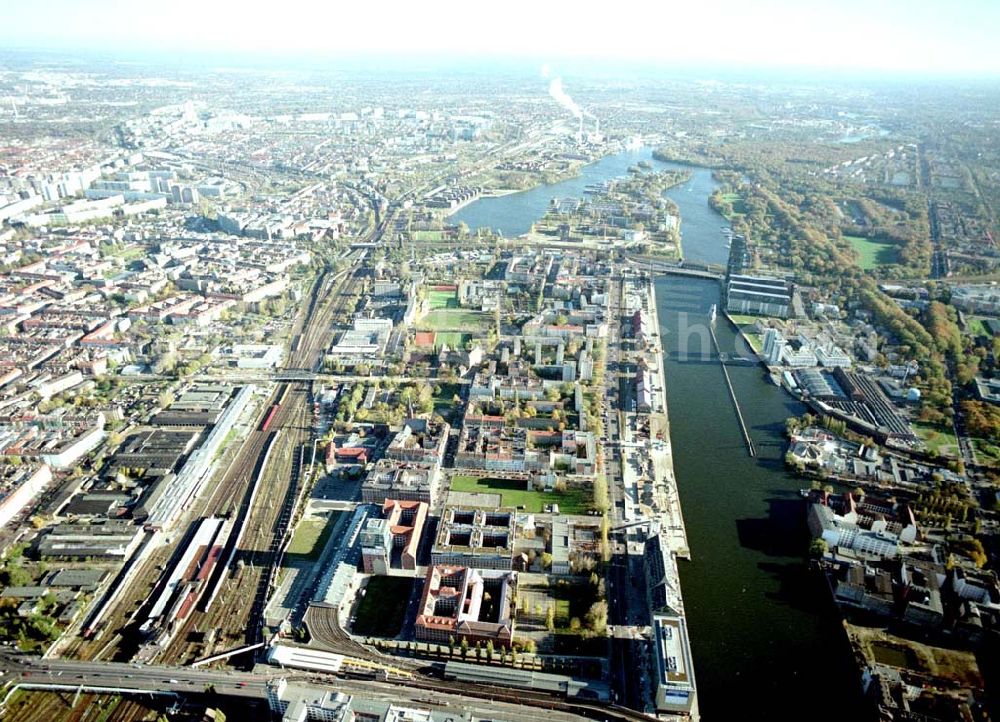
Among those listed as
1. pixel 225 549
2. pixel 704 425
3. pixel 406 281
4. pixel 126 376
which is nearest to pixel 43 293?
pixel 126 376

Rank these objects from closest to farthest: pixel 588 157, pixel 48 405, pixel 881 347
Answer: pixel 48 405
pixel 881 347
pixel 588 157

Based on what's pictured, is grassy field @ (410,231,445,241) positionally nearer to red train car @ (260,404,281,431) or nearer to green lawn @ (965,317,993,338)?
red train car @ (260,404,281,431)

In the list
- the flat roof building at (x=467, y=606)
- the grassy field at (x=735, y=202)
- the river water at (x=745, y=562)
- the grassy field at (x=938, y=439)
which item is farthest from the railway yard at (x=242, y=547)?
the grassy field at (x=735, y=202)

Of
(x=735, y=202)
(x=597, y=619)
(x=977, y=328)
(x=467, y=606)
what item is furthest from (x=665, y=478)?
(x=735, y=202)

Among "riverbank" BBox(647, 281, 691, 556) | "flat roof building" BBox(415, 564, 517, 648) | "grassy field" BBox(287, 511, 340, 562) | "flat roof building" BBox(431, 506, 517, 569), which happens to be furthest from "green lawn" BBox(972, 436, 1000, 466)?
"grassy field" BBox(287, 511, 340, 562)

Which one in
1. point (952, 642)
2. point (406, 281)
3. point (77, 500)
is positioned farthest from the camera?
point (406, 281)

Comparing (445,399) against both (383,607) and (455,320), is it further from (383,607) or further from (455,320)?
(383,607)

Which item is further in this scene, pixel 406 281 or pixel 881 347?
pixel 406 281

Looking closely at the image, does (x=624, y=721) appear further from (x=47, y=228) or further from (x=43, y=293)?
(x=47, y=228)
